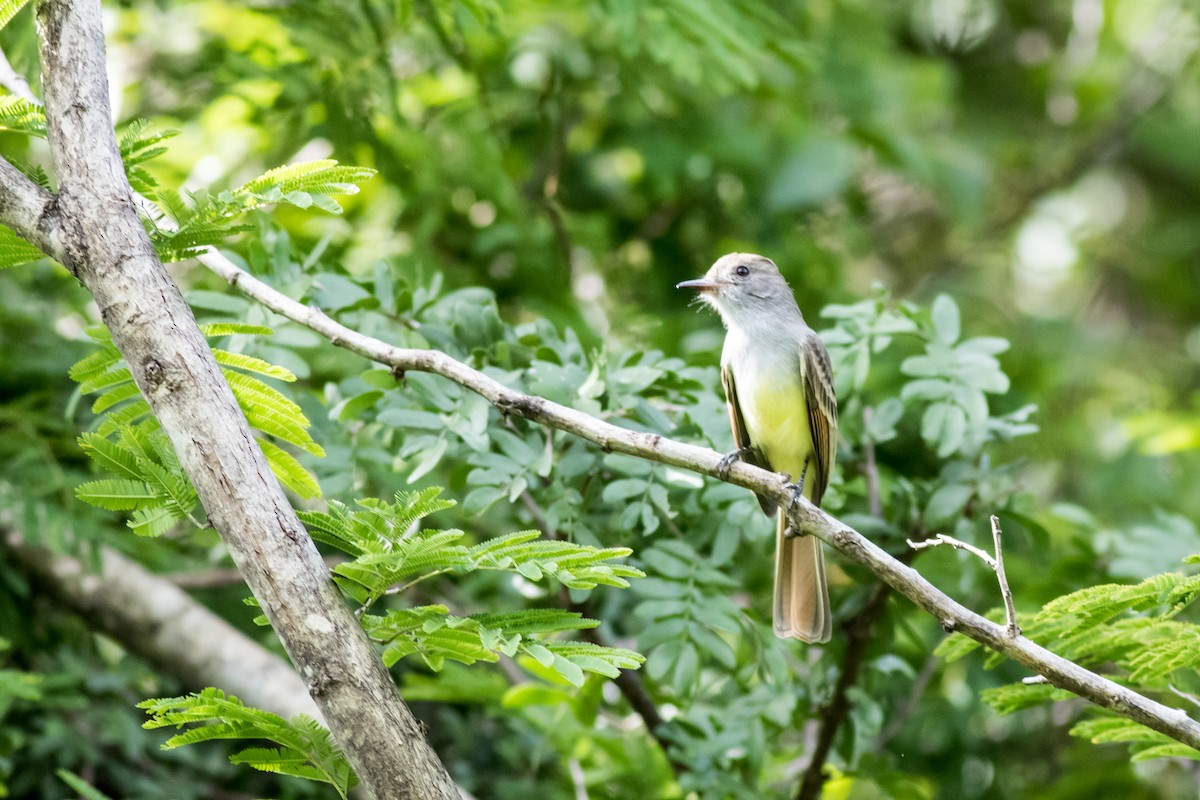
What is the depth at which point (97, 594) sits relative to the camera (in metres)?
4.66

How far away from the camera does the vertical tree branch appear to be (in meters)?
2.25

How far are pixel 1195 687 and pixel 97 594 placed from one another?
12.9 feet

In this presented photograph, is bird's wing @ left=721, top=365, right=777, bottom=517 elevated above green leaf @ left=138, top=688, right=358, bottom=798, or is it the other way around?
bird's wing @ left=721, top=365, right=777, bottom=517

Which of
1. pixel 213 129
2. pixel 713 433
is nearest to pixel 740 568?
pixel 713 433

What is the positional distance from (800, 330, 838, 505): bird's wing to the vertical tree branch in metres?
2.00

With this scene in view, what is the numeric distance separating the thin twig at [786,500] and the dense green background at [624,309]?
0.59 meters

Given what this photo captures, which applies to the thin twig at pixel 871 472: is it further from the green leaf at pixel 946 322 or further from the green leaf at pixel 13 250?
the green leaf at pixel 13 250

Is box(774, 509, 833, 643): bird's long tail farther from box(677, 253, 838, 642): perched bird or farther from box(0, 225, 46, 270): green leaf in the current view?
box(0, 225, 46, 270): green leaf

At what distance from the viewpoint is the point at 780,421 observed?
4090 mm

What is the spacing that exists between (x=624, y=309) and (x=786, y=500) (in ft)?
10.1

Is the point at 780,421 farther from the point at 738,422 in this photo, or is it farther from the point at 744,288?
the point at 744,288

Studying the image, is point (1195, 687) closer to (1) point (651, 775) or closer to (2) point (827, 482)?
(2) point (827, 482)

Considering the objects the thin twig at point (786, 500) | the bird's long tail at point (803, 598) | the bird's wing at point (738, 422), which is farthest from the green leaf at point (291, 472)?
the bird's wing at point (738, 422)

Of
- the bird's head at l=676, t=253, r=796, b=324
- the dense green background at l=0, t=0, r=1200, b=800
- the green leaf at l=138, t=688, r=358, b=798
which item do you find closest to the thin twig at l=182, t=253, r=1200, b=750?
the dense green background at l=0, t=0, r=1200, b=800
